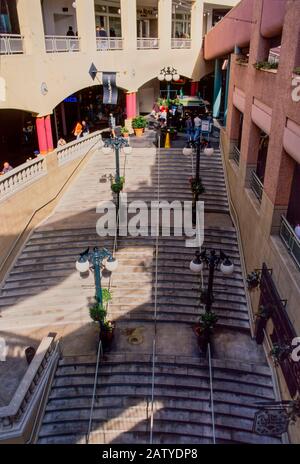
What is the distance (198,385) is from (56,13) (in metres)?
23.1

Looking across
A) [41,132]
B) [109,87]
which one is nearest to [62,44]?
[109,87]

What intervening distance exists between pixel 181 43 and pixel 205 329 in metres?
24.1

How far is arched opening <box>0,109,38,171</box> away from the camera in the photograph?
74.0 feet

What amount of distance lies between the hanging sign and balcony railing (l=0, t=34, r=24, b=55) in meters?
7.08

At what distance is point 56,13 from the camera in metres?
23.1

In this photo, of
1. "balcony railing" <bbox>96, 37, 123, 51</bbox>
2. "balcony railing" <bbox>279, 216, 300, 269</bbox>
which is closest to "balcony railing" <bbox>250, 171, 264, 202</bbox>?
"balcony railing" <bbox>279, 216, 300, 269</bbox>

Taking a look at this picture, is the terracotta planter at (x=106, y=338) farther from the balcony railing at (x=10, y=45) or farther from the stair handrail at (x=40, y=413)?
the balcony railing at (x=10, y=45)

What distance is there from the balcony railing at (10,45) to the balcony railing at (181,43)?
14980 millimetres

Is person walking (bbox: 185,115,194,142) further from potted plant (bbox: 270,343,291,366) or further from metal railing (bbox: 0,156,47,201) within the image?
potted plant (bbox: 270,343,291,366)

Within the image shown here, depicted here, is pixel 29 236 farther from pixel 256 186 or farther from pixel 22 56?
pixel 256 186

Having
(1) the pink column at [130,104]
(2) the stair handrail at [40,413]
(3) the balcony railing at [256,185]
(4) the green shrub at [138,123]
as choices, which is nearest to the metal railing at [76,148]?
(4) the green shrub at [138,123]

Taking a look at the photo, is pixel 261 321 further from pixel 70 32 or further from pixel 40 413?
pixel 70 32

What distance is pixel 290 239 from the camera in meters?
10.6

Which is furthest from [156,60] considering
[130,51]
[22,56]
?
[22,56]
